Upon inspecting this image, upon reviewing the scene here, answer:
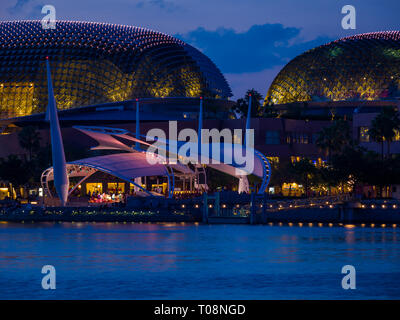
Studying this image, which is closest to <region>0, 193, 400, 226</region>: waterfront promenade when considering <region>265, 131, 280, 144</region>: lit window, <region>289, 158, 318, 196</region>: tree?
<region>289, 158, 318, 196</region>: tree

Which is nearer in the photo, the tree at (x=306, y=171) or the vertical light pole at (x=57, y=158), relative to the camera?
the vertical light pole at (x=57, y=158)

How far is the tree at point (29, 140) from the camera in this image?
110875 millimetres

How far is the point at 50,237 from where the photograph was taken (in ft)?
205

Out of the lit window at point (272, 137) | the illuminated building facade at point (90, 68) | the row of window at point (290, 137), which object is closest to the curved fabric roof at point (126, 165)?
the lit window at point (272, 137)

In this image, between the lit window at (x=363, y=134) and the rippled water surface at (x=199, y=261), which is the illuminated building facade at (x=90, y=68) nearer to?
the lit window at (x=363, y=134)

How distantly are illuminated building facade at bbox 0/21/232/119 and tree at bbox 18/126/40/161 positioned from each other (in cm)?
1228

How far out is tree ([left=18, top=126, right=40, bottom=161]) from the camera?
11088cm

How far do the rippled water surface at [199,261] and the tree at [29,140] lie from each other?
3966cm

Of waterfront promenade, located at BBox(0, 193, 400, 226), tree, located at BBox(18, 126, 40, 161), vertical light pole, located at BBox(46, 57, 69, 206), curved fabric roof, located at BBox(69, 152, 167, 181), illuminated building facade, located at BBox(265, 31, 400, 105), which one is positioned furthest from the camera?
illuminated building facade, located at BBox(265, 31, 400, 105)

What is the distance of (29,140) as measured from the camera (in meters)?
111

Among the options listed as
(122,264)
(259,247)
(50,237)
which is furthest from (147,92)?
(122,264)

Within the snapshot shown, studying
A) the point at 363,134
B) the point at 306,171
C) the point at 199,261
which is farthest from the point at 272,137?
the point at 199,261

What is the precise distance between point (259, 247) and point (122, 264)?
11933 millimetres

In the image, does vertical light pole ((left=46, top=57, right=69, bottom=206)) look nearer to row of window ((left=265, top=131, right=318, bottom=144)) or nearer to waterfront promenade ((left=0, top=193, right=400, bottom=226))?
waterfront promenade ((left=0, top=193, right=400, bottom=226))
